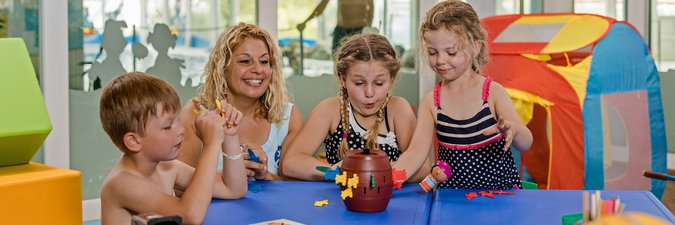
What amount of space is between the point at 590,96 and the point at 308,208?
207cm

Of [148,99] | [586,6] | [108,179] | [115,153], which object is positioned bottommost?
[115,153]

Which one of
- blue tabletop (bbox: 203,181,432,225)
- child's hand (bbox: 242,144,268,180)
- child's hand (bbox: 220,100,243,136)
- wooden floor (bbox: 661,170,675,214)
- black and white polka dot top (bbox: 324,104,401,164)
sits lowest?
wooden floor (bbox: 661,170,675,214)

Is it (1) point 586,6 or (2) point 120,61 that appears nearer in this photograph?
(2) point 120,61

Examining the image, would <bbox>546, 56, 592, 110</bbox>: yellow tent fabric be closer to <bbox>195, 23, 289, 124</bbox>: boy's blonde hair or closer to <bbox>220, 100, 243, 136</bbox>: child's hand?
<bbox>195, 23, 289, 124</bbox>: boy's blonde hair

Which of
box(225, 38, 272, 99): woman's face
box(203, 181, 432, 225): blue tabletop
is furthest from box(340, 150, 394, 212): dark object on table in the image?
box(225, 38, 272, 99): woman's face

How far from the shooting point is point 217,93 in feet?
7.25

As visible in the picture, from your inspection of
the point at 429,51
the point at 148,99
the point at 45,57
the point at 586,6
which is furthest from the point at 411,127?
the point at 586,6

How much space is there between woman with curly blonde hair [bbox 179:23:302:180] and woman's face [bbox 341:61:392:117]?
26 centimetres

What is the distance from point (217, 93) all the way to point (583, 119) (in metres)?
1.74

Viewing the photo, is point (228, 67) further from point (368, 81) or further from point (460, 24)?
point (460, 24)

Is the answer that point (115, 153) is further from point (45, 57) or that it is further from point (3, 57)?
point (3, 57)

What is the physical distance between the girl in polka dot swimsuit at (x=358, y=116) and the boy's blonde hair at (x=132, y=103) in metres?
A: 0.57

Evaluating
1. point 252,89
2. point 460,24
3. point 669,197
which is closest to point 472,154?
point 460,24

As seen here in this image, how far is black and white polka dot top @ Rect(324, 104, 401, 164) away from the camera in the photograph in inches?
84.9
